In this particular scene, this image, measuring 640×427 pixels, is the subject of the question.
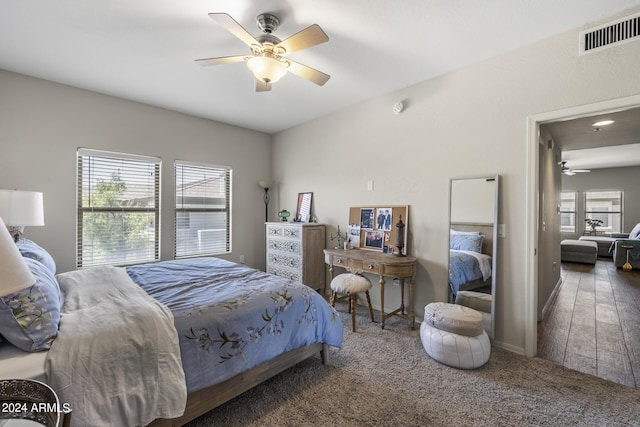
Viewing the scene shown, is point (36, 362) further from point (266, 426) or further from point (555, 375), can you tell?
point (555, 375)

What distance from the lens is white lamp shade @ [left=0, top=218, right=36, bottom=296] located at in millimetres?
773

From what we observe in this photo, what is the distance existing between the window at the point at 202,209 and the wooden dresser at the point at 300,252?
3.04 feet

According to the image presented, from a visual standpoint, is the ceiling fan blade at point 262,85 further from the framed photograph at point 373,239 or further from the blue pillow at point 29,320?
the framed photograph at point 373,239

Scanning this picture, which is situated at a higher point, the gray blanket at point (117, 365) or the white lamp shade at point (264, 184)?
the white lamp shade at point (264, 184)

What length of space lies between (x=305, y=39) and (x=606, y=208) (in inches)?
404

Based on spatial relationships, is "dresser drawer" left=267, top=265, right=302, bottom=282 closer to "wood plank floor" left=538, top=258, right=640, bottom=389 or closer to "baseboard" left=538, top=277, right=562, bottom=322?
"wood plank floor" left=538, top=258, right=640, bottom=389

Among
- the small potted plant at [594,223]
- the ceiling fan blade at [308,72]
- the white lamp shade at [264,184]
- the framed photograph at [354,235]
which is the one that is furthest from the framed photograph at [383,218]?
the small potted plant at [594,223]

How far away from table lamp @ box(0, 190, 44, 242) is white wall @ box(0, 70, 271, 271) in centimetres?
74

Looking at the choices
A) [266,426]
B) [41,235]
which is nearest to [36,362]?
[266,426]

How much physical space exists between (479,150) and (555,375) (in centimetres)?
193

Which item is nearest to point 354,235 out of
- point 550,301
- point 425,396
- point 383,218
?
point 383,218

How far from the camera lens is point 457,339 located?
2184 millimetres

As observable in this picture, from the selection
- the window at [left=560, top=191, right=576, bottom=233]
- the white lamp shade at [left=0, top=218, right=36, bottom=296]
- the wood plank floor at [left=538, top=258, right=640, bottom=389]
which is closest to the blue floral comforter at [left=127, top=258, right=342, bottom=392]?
the white lamp shade at [left=0, top=218, right=36, bottom=296]

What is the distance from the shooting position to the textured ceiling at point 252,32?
1912 millimetres
